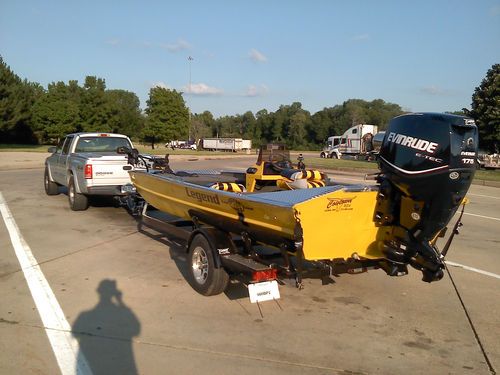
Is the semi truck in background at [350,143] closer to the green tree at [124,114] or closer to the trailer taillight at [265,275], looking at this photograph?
the green tree at [124,114]

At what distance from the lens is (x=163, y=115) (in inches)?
2500

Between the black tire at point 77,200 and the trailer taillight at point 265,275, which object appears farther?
the black tire at point 77,200

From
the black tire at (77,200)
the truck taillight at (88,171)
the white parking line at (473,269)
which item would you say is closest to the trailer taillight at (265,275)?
the white parking line at (473,269)

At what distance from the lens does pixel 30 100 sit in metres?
58.6

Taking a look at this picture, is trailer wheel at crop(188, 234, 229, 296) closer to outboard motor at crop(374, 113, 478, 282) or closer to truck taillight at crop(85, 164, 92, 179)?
outboard motor at crop(374, 113, 478, 282)

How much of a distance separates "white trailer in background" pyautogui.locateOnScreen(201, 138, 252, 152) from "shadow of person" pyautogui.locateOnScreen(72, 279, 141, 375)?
84.4m

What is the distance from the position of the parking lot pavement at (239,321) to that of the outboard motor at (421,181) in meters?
0.74

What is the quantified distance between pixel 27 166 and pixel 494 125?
30.5m

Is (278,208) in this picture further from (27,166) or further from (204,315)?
(27,166)

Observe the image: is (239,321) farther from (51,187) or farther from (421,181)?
(51,187)

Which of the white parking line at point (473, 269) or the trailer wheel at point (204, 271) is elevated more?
the trailer wheel at point (204, 271)

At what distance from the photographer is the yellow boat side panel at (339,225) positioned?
417 centimetres

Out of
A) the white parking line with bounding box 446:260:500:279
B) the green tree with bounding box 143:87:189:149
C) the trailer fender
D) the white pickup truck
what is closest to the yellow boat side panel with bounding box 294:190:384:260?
the trailer fender

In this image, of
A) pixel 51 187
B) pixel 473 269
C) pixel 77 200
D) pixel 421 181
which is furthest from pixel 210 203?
pixel 51 187
